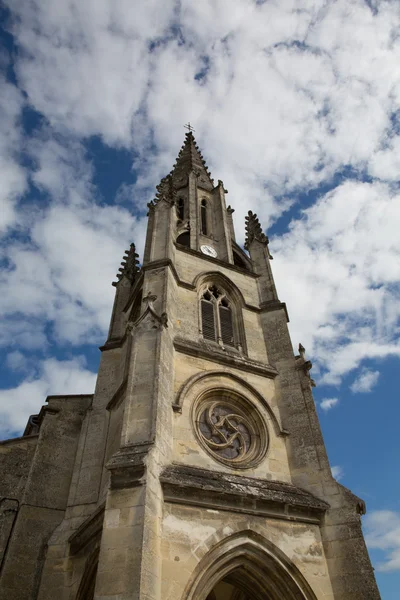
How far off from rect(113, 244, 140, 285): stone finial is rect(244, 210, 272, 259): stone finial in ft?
14.6

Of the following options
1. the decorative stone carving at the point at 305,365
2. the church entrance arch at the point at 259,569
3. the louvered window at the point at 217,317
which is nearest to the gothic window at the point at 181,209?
the louvered window at the point at 217,317

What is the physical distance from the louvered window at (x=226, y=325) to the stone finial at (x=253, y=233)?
4.19 meters

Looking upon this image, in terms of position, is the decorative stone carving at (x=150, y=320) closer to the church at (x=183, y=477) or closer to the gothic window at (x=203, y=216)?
the church at (x=183, y=477)

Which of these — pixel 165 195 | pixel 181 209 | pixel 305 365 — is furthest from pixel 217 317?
pixel 181 209

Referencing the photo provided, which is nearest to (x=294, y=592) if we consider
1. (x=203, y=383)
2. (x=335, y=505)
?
(x=335, y=505)

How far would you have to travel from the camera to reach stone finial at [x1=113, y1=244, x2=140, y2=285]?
17.7 m

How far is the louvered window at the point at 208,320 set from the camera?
13560 mm

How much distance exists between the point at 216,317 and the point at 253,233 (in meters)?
5.97

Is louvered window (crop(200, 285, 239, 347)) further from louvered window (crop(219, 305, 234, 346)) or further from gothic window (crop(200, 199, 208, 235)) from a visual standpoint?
gothic window (crop(200, 199, 208, 235))

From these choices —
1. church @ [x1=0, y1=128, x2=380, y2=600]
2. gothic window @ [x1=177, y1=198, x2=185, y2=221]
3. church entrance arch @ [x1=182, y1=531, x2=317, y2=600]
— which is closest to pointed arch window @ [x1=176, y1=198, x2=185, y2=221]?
gothic window @ [x1=177, y1=198, x2=185, y2=221]

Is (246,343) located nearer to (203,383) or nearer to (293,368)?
(293,368)

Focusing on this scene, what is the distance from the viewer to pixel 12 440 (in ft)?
37.2

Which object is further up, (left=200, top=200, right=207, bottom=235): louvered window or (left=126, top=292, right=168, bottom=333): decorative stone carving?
(left=200, top=200, right=207, bottom=235): louvered window

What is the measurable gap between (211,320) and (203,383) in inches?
122
